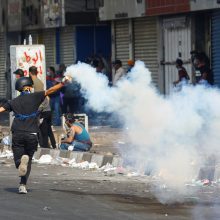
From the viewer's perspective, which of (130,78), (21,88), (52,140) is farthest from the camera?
(52,140)

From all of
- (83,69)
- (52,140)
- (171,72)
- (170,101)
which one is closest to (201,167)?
(170,101)

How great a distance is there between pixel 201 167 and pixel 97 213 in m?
4.25

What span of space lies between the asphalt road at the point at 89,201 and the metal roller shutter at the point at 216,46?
363 inches

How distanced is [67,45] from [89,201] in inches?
908

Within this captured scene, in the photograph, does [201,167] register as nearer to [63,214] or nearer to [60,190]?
[60,190]

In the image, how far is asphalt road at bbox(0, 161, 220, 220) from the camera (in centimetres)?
1226

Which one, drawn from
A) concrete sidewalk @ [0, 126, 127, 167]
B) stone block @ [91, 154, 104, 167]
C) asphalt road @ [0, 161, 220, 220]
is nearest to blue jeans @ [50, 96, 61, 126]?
concrete sidewalk @ [0, 126, 127, 167]

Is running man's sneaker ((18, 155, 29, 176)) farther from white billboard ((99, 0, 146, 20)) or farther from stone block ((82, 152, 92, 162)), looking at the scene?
white billboard ((99, 0, 146, 20))

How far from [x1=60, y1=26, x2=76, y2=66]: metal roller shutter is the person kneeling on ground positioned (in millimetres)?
14979

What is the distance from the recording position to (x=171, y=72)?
95.6ft

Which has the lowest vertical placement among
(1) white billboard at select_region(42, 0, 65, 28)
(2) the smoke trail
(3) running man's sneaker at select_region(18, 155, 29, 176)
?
(3) running man's sneaker at select_region(18, 155, 29, 176)

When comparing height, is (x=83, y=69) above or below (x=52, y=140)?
above

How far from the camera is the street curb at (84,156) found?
1883 centimetres

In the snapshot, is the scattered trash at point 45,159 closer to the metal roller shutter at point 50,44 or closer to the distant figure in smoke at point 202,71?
the distant figure in smoke at point 202,71
